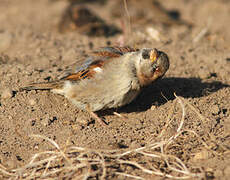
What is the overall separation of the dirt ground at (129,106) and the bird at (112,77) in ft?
0.99

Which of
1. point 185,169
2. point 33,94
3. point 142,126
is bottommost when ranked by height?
point 185,169

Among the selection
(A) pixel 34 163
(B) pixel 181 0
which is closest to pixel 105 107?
(A) pixel 34 163

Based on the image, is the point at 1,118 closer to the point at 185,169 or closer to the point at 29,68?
the point at 29,68

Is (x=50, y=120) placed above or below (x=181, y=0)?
below

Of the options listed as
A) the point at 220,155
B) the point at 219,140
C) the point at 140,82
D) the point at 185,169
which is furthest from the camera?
the point at 140,82

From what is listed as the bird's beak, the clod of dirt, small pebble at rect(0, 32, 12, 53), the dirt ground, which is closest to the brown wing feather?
the dirt ground

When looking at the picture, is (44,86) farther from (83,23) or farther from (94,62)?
(83,23)

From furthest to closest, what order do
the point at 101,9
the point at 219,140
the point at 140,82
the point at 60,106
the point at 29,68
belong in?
the point at 101,9
the point at 29,68
the point at 60,106
the point at 140,82
the point at 219,140

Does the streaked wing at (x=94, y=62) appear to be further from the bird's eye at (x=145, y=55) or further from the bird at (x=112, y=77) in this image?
the bird's eye at (x=145, y=55)

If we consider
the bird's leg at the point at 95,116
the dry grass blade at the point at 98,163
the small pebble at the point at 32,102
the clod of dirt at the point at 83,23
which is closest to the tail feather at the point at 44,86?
the small pebble at the point at 32,102

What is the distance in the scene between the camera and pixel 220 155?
429cm

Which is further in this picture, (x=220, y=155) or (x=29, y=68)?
(x=29, y=68)

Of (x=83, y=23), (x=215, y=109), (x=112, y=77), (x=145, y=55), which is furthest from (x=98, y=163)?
(x=83, y=23)

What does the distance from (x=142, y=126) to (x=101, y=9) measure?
7.29 metres
